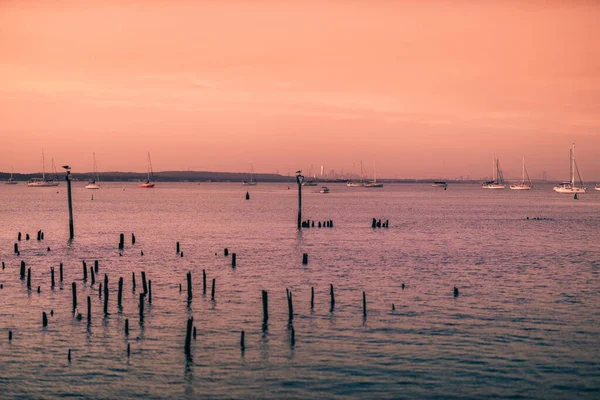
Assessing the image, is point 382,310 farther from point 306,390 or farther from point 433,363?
point 306,390

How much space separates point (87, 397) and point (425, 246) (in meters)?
49.4

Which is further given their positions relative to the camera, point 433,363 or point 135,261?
point 135,261

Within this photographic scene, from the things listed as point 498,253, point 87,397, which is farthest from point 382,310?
point 498,253

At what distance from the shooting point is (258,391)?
21.3 meters

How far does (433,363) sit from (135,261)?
33460 mm

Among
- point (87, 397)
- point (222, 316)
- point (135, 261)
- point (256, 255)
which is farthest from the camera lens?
point (256, 255)

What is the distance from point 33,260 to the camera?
2068 inches

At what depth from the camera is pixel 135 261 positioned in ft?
172

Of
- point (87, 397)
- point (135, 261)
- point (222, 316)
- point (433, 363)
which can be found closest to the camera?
point (87, 397)

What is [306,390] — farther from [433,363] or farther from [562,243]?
[562,243]

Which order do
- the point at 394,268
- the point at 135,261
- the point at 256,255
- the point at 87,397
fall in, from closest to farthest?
the point at 87,397 → the point at 394,268 → the point at 135,261 → the point at 256,255

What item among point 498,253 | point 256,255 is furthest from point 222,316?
point 498,253

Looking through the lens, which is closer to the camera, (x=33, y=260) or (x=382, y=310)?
(x=382, y=310)

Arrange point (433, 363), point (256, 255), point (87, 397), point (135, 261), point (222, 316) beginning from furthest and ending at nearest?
point (256, 255)
point (135, 261)
point (222, 316)
point (433, 363)
point (87, 397)
